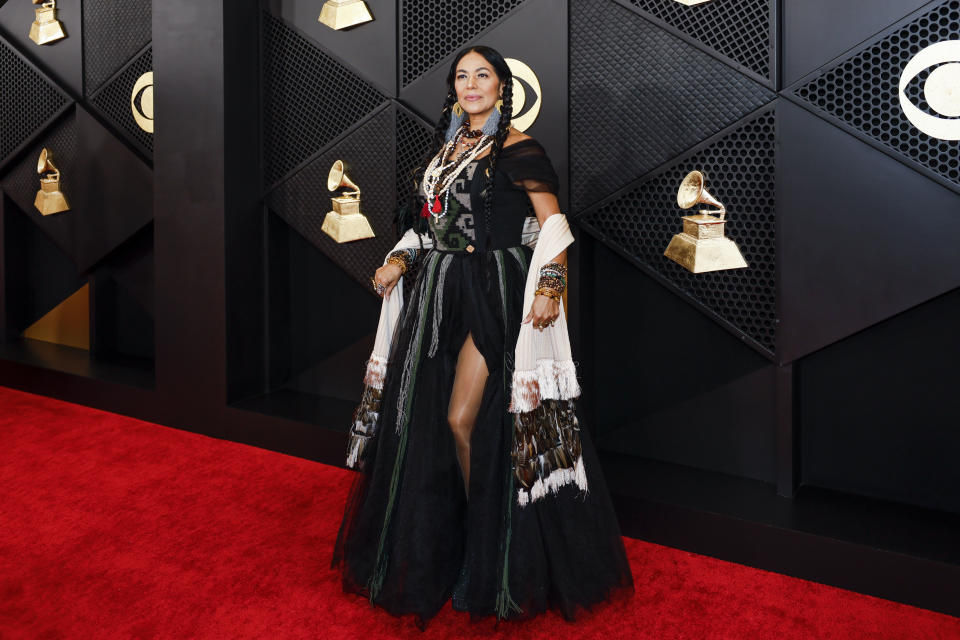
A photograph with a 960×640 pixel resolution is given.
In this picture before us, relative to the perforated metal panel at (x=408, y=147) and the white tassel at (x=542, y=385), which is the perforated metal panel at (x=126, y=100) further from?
the white tassel at (x=542, y=385)

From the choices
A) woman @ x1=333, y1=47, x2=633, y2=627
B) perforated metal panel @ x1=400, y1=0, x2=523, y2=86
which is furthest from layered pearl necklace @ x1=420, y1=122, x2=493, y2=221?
perforated metal panel @ x1=400, y1=0, x2=523, y2=86

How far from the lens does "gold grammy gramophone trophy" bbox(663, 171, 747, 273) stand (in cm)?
273

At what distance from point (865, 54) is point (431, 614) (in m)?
2.21

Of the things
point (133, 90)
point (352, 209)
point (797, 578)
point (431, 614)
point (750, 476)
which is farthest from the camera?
point (133, 90)

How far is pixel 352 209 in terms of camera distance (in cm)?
367

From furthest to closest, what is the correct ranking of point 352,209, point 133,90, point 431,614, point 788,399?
point 133,90 < point 352,209 < point 788,399 < point 431,614

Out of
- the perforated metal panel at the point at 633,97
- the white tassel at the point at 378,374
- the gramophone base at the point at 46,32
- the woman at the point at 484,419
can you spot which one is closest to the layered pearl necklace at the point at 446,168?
the woman at the point at 484,419

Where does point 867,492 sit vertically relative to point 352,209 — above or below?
below

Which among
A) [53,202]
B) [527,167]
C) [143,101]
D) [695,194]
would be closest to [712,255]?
[695,194]

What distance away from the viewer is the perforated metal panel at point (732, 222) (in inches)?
106

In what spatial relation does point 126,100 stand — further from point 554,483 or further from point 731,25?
point 554,483

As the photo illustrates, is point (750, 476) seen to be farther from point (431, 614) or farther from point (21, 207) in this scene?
point (21, 207)

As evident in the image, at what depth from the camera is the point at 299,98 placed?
387cm

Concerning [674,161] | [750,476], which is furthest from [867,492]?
[674,161]
